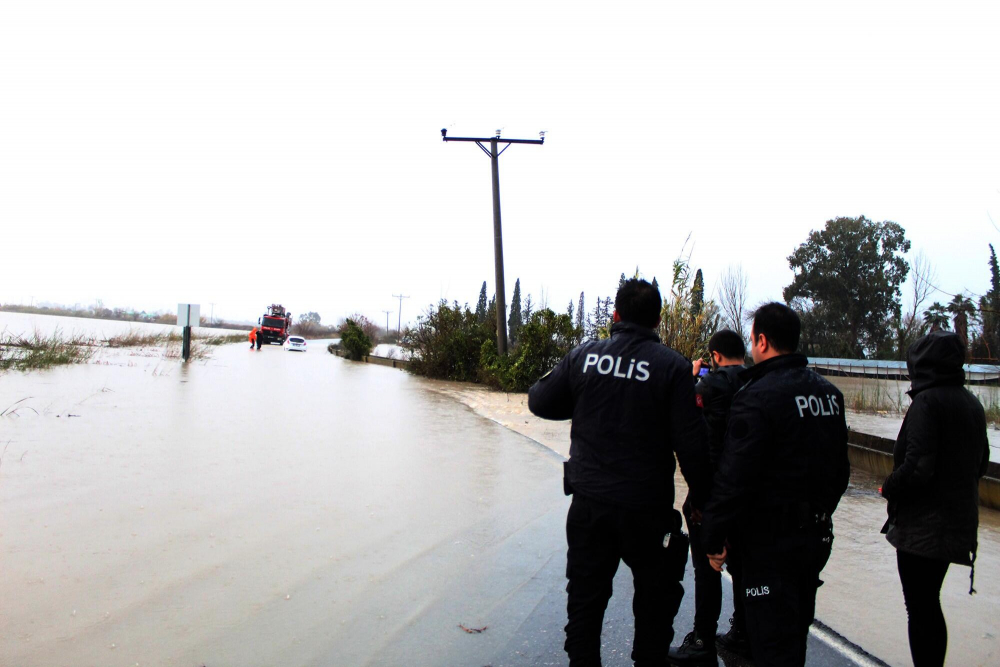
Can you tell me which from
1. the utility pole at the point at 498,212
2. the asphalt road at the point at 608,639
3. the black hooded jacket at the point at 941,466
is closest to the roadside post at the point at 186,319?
the utility pole at the point at 498,212

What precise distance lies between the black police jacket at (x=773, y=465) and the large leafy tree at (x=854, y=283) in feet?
152

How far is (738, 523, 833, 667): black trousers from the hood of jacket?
0.98 meters

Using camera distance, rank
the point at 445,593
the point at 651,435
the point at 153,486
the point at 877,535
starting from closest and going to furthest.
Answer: the point at 651,435, the point at 445,593, the point at 877,535, the point at 153,486

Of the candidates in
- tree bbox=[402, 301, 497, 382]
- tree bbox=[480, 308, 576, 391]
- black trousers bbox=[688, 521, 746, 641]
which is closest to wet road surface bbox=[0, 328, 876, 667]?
black trousers bbox=[688, 521, 746, 641]

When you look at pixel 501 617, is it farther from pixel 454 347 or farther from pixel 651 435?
pixel 454 347

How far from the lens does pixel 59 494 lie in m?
6.84

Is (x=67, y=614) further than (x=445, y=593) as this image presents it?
No

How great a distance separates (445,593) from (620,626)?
1.16 m

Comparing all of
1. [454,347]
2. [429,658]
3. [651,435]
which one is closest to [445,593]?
[429,658]

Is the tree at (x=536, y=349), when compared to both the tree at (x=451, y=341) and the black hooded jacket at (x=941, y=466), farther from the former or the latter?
the black hooded jacket at (x=941, y=466)

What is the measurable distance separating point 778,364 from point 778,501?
23.1 inches

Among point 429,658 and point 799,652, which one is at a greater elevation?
point 799,652

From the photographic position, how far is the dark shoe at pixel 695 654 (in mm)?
3734

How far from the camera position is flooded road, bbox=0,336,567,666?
13.0 feet
